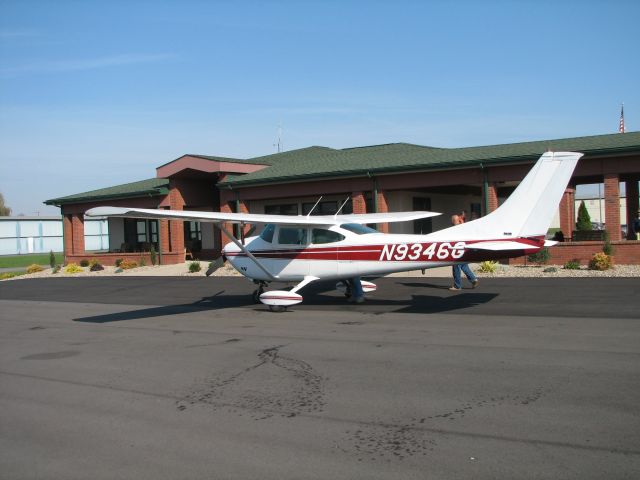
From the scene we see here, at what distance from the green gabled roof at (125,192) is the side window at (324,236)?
18239 mm

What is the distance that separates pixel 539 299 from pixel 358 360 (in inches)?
264

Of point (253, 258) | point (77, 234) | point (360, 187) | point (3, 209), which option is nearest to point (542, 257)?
point (360, 187)

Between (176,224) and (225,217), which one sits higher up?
(176,224)

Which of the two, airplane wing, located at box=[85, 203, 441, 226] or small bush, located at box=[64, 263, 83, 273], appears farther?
small bush, located at box=[64, 263, 83, 273]

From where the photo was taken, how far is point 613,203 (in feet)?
67.5

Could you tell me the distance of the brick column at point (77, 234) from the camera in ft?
116

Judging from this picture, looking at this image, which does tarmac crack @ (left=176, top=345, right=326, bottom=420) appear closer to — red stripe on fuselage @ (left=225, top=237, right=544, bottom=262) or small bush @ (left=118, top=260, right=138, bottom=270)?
red stripe on fuselage @ (left=225, top=237, right=544, bottom=262)

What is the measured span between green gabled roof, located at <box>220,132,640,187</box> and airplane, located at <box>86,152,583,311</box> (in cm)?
677

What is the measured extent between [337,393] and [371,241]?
6.98 metres

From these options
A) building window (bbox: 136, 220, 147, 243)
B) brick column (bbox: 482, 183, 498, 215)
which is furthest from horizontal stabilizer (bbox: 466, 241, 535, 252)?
building window (bbox: 136, 220, 147, 243)

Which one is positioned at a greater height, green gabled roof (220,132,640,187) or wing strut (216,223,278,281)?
green gabled roof (220,132,640,187)

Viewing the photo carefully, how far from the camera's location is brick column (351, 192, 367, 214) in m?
25.6

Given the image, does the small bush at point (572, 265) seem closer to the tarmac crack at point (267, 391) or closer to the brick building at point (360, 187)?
the brick building at point (360, 187)

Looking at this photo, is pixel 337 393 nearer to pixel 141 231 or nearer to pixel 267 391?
pixel 267 391
